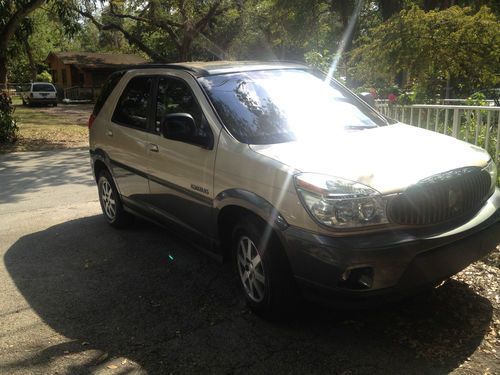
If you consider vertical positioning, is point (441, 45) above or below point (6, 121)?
above

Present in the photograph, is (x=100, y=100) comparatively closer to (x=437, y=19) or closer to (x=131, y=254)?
(x=131, y=254)

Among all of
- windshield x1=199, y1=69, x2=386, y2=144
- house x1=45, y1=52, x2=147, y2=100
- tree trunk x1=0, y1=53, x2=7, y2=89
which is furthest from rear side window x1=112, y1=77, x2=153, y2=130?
house x1=45, y1=52, x2=147, y2=100

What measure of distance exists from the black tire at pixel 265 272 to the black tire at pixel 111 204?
2.46 m

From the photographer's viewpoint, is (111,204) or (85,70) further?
(85,70)

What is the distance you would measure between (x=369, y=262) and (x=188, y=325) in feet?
4.81

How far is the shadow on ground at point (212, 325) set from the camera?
125 inches

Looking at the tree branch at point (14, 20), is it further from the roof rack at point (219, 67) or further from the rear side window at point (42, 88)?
the rear side window at point (42, 88)

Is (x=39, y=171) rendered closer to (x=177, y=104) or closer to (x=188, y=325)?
(x=177, y=104)

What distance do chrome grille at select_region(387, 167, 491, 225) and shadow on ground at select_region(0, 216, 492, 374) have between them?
0.81 meters

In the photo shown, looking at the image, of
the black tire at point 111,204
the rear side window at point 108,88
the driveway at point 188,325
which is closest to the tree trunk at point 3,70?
the rear side window at point 108,88

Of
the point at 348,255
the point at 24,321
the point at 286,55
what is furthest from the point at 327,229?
the point at 286,55

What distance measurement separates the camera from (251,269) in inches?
144

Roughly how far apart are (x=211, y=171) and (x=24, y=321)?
1.80 meters

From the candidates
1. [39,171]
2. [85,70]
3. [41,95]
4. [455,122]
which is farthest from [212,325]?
[85,70]
